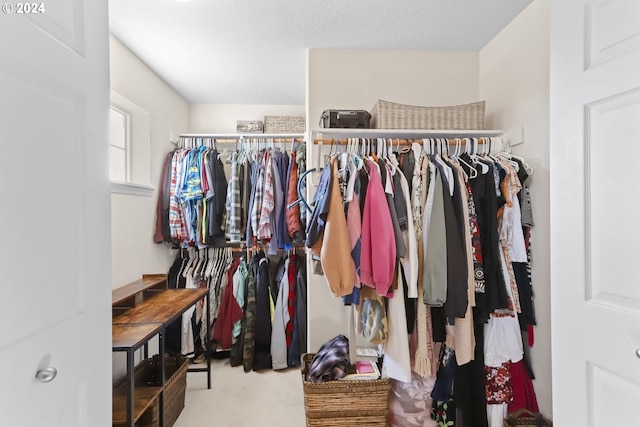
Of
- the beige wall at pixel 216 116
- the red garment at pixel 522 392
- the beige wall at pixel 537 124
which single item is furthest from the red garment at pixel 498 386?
the beige wall at pixel 216 116

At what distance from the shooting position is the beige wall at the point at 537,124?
5.41 feet

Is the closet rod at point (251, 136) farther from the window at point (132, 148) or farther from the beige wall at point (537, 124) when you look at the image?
the beige wall at point (537, 124)

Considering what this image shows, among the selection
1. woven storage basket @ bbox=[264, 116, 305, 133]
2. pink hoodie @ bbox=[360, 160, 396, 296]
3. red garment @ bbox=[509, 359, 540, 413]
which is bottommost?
red garment @ bbox=[509, 359, 540, 413]

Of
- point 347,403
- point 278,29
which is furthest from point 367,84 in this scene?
point 347,403

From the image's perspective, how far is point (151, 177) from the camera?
2.59 m

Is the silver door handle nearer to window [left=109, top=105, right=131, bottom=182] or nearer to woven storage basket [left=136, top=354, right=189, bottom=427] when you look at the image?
woven storage basket [left=136, top=354, right=189, bottom=427]

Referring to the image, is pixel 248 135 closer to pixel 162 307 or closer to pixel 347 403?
pixel 162 307

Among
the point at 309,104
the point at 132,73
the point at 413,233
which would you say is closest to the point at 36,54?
the point at 413,233

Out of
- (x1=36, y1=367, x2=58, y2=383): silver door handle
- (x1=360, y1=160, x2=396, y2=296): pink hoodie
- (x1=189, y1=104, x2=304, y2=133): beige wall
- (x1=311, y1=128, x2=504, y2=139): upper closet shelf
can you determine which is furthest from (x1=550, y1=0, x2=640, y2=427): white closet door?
(x1=189, y1=104, x2=304, y2=133): beige wall

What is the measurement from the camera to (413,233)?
62.2 inches

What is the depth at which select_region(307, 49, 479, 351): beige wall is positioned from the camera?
2254mm

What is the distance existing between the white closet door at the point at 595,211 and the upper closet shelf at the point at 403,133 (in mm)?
947

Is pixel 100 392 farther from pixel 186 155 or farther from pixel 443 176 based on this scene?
pixel 186 155

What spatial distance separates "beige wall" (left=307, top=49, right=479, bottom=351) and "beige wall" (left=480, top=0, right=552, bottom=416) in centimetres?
41
